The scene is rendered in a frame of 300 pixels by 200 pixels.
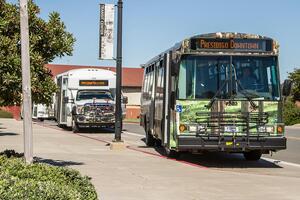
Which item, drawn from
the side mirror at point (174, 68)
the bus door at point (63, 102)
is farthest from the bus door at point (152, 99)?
the bus door at point (63, 102)

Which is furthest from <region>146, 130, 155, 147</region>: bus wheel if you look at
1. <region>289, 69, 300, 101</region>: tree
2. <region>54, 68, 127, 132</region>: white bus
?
<region>289, 69, 300, 101</region>: tree

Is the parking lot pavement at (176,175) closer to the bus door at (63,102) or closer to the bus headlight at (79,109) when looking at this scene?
the bus headlight at (79,109)

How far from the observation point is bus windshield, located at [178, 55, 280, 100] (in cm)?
1545

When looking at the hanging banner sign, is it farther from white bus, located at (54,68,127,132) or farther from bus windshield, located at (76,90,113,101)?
bus windshield, located at (76,90,113,101)

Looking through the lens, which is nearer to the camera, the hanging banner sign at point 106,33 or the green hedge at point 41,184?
the green hedge at point 41,184

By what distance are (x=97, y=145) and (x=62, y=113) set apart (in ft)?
44.6

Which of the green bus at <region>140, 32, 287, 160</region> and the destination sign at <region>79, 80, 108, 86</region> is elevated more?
the destination sign at <region>79, 80, 108, 86</region>

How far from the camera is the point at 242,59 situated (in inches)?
620

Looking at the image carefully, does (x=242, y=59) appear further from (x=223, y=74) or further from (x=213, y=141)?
(x=213, y=141)

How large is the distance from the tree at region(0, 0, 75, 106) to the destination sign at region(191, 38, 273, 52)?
4.98 m

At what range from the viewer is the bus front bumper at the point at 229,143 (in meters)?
15.2

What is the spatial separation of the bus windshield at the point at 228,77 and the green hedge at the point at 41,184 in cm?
720

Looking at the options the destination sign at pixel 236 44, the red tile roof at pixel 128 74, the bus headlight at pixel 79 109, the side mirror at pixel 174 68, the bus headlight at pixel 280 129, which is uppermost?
the red tile roof at pixel 128 74

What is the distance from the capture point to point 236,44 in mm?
15758
